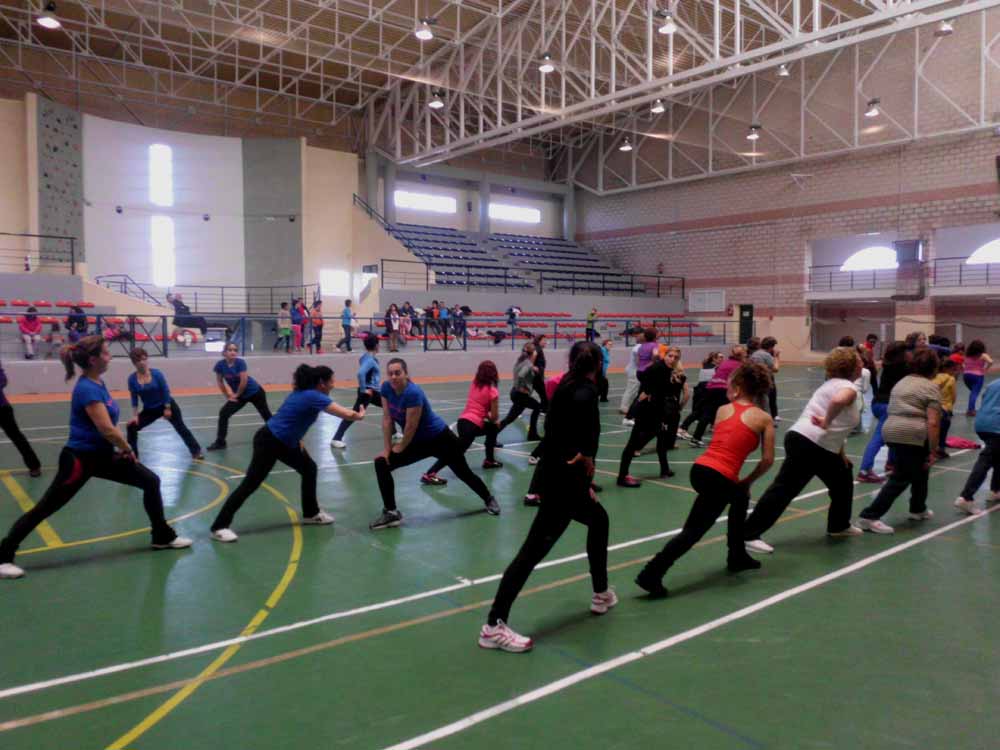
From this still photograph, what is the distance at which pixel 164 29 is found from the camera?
2780 centimetres

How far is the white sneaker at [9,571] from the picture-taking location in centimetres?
548

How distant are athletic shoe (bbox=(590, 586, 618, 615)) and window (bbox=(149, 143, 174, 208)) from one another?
30.1m

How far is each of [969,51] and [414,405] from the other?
29705 mm

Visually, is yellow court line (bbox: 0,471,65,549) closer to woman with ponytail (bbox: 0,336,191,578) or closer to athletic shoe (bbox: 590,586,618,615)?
woman with ponytail (bbox: 0,336,191,578)

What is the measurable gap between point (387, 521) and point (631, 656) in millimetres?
3248

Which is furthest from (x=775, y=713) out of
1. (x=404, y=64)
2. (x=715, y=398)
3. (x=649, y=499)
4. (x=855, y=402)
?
(x=404, y=64)

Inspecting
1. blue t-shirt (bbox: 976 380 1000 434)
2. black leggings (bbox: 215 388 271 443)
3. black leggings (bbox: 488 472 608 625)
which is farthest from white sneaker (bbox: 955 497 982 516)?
black leggings (bbox: 215 388 271 443)

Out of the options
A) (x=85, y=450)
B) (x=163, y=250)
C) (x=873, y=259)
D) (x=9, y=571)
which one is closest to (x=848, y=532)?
(x=85, y=450)

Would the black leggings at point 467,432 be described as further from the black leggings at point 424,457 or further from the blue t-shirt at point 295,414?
the blue t-shirt at point 295,414

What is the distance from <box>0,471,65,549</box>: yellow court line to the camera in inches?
255

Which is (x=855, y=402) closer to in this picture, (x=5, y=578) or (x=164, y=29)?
(x=5, y=578)

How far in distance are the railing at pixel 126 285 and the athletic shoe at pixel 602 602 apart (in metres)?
26.8

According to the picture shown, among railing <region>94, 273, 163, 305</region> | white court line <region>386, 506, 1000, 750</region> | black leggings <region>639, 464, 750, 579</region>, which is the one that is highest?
railing <region>94, 273, 163, 305</region>

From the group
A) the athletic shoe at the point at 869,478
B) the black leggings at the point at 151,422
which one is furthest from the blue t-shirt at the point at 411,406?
the athletic shoe at the point at 869,478
